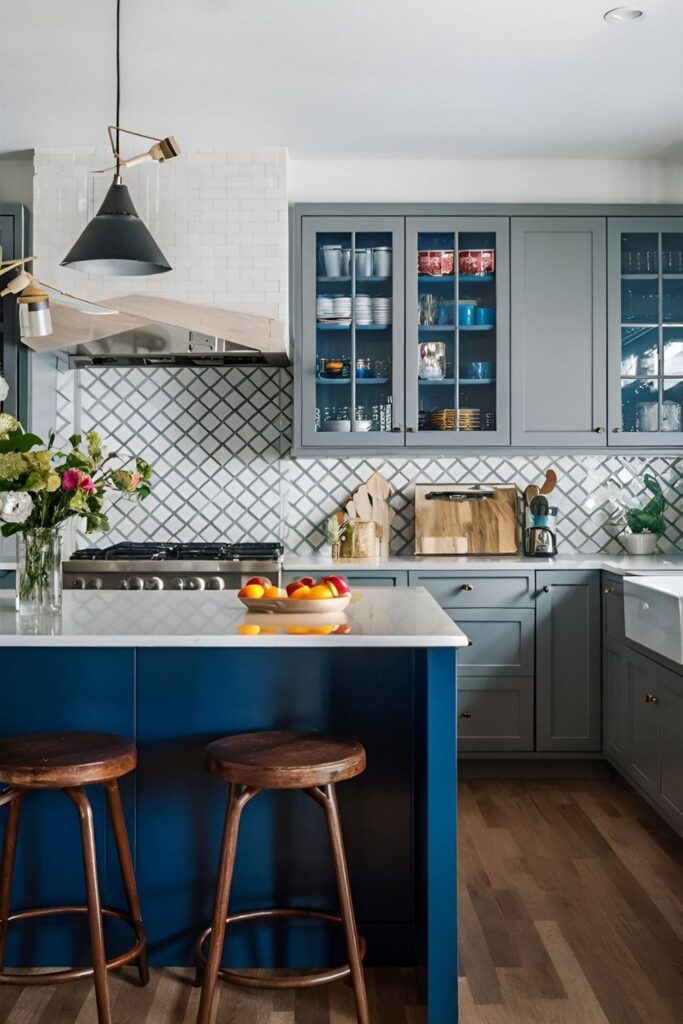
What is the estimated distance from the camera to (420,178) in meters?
4.59

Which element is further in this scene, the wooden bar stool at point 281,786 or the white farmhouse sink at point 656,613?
the white farmhouse sink at point 656,613

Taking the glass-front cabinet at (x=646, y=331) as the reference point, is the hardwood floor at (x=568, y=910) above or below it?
below

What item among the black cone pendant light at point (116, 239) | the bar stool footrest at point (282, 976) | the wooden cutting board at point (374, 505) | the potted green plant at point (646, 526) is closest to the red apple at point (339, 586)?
the bar stool footrest at point (282, 976)

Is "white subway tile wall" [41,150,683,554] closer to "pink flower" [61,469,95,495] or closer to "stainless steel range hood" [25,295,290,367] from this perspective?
"stainless steel range hood" [25,295,290,367]

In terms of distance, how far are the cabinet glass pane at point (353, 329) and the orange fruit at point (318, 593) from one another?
2071 mm

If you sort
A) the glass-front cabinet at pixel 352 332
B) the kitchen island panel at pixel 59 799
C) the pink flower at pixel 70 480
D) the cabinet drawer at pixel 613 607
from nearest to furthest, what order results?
the kitchen island panel at pixel 59 799
the pink flower at pixel 70 480
the cabinet drawer at pixel 613 607
the glass-front cabinet at pixel 352 332

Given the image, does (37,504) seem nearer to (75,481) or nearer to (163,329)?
(75,481)

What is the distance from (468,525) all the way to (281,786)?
2835 millimetres

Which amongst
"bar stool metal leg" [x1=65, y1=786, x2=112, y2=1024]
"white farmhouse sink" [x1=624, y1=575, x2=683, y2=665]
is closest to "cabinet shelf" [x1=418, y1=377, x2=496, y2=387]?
"white farmhouse sink" [x1=624, y1=575, x2=683, y2=665]

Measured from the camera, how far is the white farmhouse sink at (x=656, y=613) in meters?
3.11

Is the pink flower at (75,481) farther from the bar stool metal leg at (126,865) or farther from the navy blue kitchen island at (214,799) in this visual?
the bar stool metal leg at (126,865)

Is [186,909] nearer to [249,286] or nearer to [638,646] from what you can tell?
[638,646]

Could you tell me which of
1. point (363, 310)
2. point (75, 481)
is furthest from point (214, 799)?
point (363, 310)

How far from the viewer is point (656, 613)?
3305 millimetres
